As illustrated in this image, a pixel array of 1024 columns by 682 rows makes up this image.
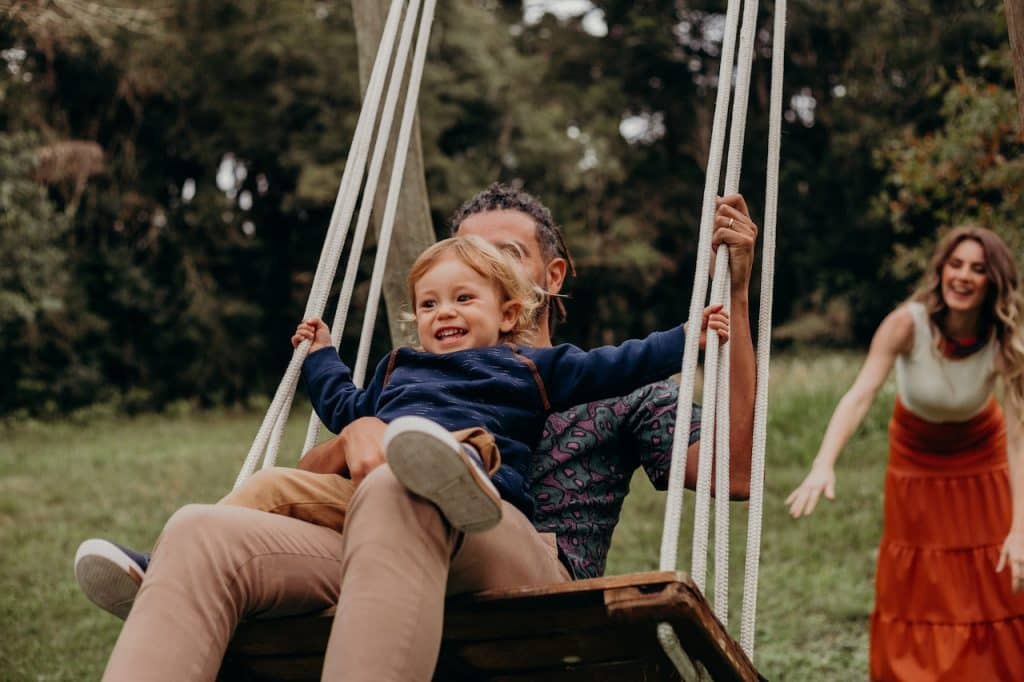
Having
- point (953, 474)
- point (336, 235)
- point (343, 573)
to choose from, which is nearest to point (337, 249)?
point (336, 235)

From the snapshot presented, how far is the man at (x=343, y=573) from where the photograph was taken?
149 cm

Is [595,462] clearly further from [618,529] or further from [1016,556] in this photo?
[618,529]

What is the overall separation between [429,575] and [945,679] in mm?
2333

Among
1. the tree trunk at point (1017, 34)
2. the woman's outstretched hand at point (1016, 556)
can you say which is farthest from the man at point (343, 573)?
the woman's outstretched hand at point (1016, 556)

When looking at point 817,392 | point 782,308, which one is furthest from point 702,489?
point 782,308

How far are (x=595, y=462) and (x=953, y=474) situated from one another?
1828mm

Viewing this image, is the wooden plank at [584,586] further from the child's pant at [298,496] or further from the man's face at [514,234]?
the man's face at [514,234]

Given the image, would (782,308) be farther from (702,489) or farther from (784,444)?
(702,489)

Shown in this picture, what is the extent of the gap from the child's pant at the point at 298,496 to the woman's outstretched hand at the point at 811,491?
2.47 feet

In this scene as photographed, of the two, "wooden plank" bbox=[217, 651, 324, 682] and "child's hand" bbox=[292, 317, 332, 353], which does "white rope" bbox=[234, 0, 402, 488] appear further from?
"wooden plank" bbox=[217, 651, 324, 682]

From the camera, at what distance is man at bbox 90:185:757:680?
4.89 feet

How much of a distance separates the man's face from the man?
2.13ft

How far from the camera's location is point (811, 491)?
2.40 meters

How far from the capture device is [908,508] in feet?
11.8
